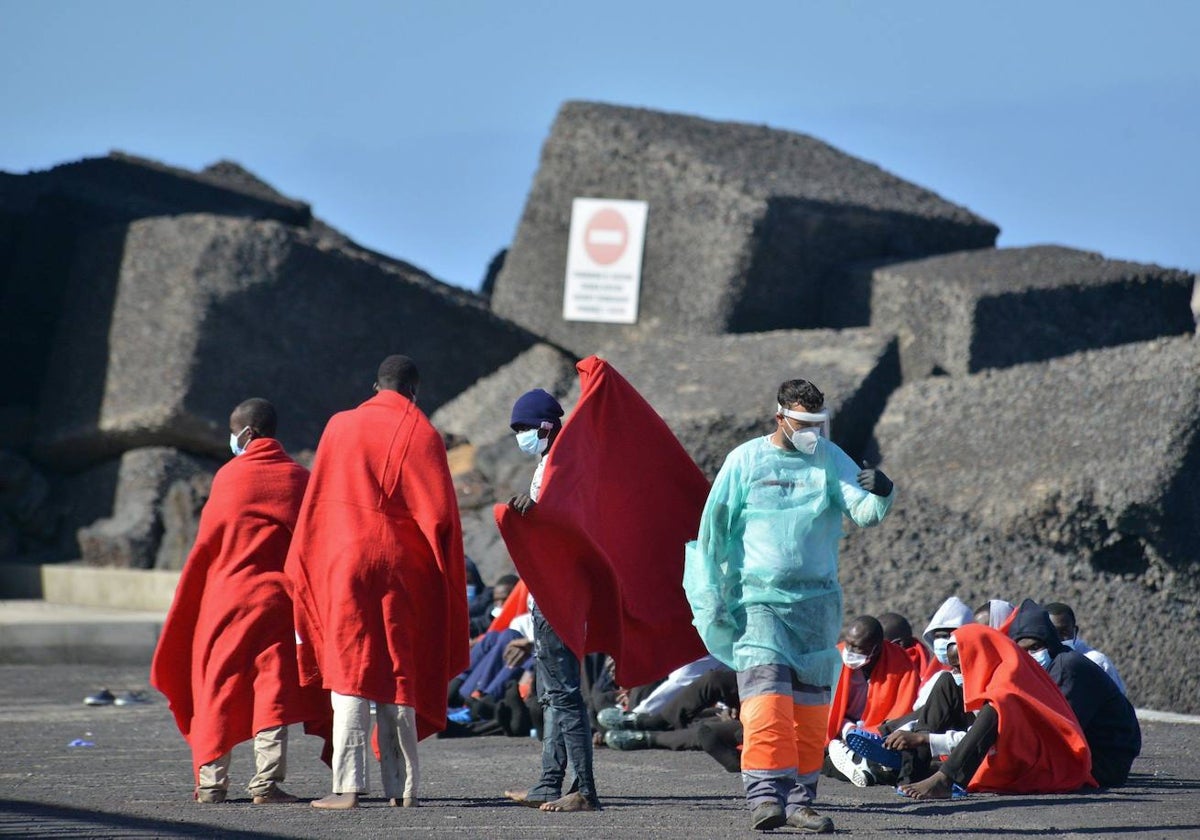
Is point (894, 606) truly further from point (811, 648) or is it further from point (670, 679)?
point (811, 648)

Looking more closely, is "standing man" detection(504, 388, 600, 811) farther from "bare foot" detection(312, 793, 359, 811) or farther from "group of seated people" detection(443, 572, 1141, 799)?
"group of seated people" detection(443, 572, 1141, 799)

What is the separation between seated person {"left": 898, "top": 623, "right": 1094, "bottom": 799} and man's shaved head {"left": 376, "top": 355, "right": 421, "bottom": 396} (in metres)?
2.54

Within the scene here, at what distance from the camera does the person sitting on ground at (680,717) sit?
9.04 m

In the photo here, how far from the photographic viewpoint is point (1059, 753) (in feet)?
25.1

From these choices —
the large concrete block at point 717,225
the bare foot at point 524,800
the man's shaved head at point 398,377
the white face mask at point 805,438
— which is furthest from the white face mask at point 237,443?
the large concrete block at point 717,225

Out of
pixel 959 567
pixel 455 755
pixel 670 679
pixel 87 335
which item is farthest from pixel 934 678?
pixel 87 335

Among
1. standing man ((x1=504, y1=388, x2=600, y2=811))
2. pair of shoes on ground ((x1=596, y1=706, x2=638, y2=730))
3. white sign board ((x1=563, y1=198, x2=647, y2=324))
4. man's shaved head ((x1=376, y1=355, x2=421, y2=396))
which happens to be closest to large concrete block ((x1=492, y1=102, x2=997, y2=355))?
white sign board ((x1=563, y1=198, x2=647, y2=324))

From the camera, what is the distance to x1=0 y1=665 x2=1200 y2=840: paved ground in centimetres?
617

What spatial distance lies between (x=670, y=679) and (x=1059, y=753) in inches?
88.1

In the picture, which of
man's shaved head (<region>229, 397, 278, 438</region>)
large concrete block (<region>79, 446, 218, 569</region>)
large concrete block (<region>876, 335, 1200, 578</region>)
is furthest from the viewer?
large concrete block (<region>79, 446, 218, 569</region>)

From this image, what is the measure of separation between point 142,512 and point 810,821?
9986 millimetres

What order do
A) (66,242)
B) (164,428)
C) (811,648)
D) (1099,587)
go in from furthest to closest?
(66,242) → (164,428) → (1099,587) → (811,648)

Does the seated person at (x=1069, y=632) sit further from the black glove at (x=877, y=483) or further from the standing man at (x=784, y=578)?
the black glove at (x=877, y=483)

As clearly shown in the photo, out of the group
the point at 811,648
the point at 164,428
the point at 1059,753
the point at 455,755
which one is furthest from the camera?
the point at 164,428
